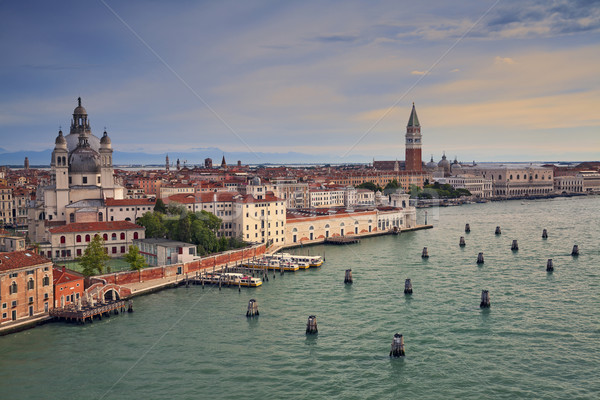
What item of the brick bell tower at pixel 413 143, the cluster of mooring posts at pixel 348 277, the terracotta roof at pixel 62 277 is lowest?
the cluster of mooring posts at pixel 348 277

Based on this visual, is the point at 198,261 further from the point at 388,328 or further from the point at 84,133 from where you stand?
the point at 84,133

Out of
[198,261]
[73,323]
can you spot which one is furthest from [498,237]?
[73,323]

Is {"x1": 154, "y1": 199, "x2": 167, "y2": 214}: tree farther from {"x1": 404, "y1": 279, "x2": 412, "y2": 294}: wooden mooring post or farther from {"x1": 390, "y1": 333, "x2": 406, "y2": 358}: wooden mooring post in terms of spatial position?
{"x1": 390, "y1": 333, "x2": 406, "y2": 358}: wooden mooring post

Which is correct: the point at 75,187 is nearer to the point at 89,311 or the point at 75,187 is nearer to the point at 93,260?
the point at 93,260

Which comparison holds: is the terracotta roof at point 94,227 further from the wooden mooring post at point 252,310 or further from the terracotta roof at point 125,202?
the wooden mooring post at point 252,310

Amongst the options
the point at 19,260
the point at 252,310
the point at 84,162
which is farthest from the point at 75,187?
the point at 252,310

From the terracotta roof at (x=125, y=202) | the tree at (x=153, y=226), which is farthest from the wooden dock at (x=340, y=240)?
the terracotta roof at (x=125, y=202)

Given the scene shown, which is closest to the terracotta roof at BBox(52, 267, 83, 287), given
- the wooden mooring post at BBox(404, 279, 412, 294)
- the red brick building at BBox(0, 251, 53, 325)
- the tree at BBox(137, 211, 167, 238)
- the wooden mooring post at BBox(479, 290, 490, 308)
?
the red brick building at BBox(0, 251, 53, 325)
